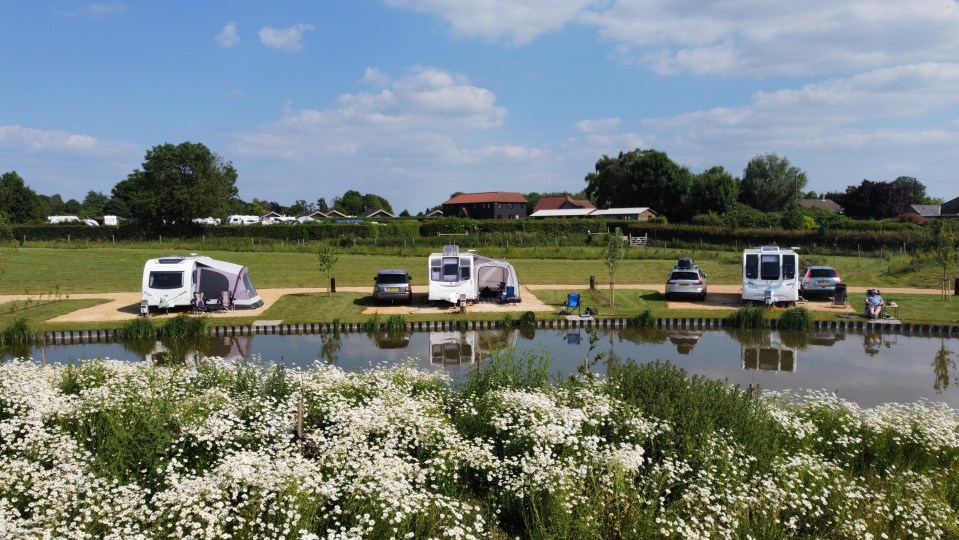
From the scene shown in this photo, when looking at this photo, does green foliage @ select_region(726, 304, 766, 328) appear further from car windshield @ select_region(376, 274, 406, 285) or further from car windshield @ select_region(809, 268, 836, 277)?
car windshield @ select_region(376, 274, 406, 285)

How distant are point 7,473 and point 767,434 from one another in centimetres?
923

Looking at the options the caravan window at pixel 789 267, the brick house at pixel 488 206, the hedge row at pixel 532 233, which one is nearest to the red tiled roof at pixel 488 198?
the brick house at pixel 488 206

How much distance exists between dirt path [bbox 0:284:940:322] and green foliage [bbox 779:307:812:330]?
3113 millimetres

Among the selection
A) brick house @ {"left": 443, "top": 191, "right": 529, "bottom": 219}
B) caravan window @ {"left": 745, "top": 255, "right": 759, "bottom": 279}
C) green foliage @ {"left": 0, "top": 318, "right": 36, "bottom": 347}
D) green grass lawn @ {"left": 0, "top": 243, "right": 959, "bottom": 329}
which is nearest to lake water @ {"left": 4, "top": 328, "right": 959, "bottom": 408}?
green foliage @ {"left": 0, "top": 318, "right": 36, "bottom": 347}

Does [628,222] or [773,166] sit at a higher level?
[773,166]

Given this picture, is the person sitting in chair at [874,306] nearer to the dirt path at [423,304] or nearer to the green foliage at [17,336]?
the dirt path at [423,304]

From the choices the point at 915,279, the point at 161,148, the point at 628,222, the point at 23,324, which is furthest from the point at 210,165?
the point at 915,279

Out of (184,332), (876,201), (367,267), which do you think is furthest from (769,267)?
(876,201)

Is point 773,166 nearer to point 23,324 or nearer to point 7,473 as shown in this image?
point 23,324

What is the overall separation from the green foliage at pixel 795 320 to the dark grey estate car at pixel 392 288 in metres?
12.9

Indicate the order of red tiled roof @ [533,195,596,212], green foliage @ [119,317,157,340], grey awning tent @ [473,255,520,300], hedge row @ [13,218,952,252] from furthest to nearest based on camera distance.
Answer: red tiled roof @ [533,195,596,212], hedge row @ [13,218,952,252], grey awning tent @ [473,255,520,300], green foliage @ [119,317,157,340]

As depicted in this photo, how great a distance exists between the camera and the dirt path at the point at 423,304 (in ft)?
77.2

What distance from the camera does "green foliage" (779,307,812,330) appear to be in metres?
21.4

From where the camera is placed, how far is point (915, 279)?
103 feet
